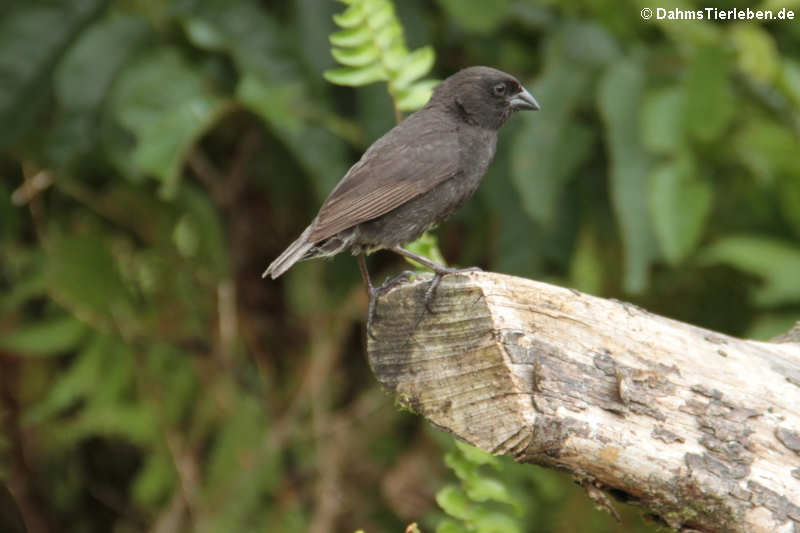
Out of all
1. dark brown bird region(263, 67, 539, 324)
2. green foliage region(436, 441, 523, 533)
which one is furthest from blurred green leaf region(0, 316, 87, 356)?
green foliage region(436, 441, 523, 533)

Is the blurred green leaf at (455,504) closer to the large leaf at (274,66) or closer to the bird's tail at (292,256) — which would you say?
the bird's tail at (292,256)

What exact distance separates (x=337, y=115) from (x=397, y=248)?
147 centimetres

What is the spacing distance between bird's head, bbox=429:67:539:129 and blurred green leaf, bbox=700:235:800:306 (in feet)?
4.05

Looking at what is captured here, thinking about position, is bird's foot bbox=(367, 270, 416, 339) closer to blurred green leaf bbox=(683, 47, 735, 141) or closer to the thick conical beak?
the thick conical beak

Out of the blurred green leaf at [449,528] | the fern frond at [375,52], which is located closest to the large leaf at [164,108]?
the fern frond at [375,52]

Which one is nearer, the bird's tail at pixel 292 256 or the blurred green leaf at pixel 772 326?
the bird's tail at pixel 292 256

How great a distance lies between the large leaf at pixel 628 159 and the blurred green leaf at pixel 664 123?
0.25ft

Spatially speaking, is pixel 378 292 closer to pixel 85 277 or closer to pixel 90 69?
pixel 90 69

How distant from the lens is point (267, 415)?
604cm

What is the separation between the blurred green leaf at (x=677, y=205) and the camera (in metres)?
4.16

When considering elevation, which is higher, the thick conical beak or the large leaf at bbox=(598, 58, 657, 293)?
the thick conical beak

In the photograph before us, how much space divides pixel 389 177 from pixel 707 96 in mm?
1603

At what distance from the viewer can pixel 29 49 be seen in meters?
4.40

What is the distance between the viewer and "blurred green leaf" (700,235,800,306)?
4.42 meters
